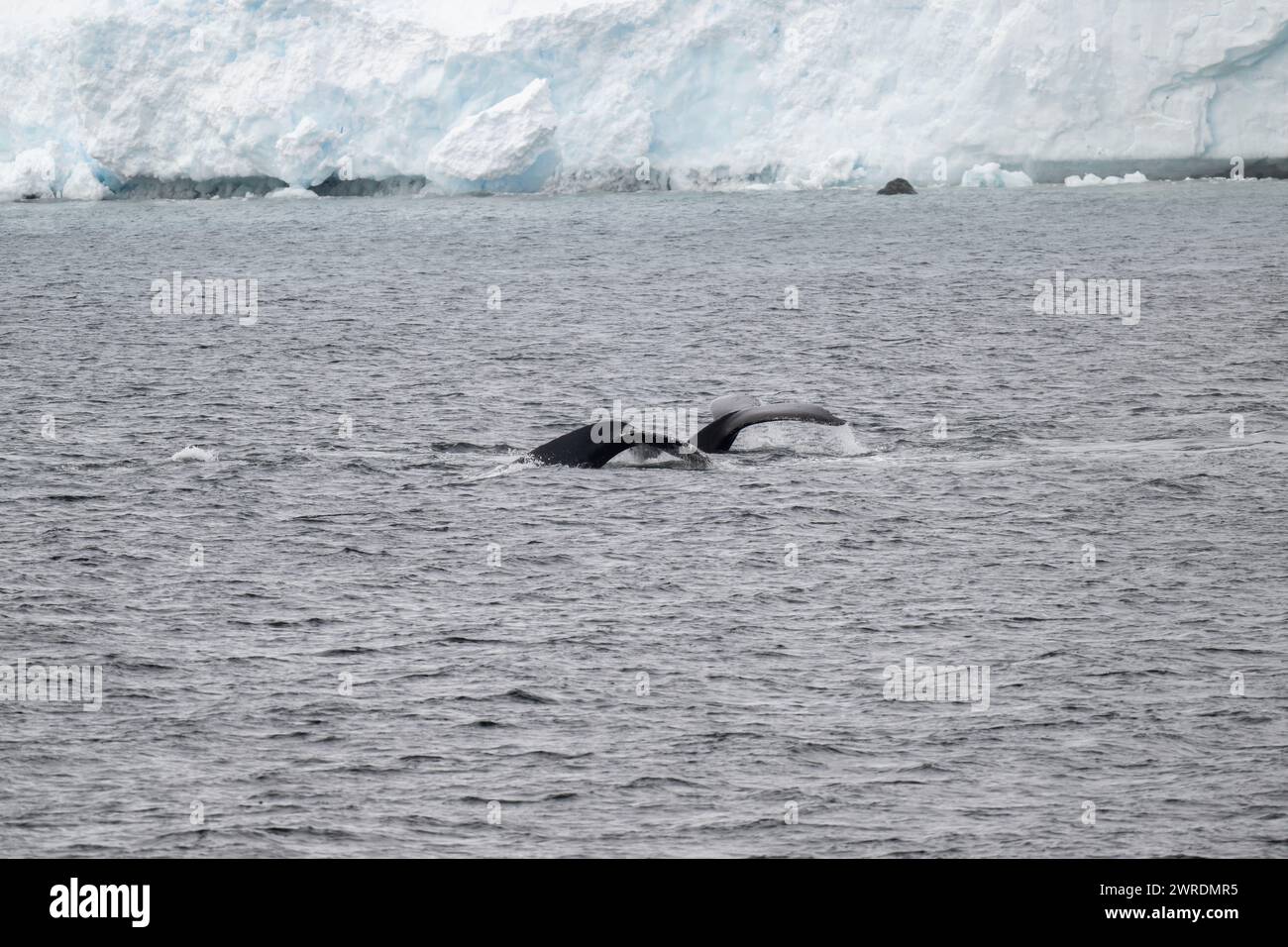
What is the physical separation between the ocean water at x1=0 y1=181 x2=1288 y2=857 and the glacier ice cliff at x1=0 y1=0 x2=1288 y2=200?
5066 cm

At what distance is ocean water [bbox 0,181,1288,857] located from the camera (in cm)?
1504

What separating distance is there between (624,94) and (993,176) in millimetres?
25665

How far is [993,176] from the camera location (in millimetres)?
112500

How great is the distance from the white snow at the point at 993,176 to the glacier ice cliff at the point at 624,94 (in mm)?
657

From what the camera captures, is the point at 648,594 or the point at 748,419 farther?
the point at 748,419

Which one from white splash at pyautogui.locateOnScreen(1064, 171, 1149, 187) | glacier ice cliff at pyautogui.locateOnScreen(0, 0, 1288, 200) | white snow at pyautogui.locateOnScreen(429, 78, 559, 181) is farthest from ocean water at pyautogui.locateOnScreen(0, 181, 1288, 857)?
white splash at pyautogui.locateOnScreen(1064, 171, 1149, 187)

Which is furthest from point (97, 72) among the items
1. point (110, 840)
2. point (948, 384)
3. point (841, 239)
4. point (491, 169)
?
point (110, 840)

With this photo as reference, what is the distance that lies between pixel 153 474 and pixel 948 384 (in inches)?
749

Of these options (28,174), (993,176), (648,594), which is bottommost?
(648,594)

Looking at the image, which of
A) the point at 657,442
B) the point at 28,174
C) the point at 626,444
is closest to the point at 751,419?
the point at 657,442

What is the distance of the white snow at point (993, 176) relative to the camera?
110312 millimetres

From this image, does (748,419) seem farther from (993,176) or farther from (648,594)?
(993,176)

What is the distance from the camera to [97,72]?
104 metres
